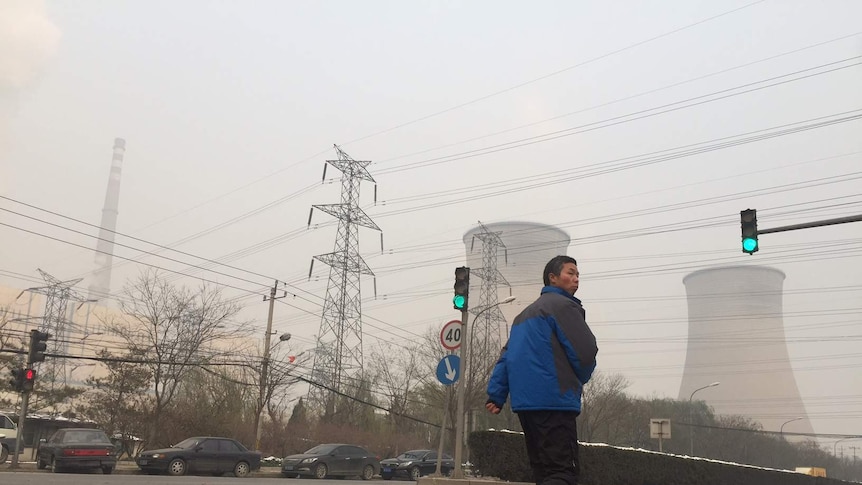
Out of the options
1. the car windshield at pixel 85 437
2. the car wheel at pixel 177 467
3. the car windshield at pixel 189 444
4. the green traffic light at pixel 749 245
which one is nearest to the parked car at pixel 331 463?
the car windshield at pixel 189 444

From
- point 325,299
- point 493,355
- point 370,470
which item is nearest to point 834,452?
point 493,355

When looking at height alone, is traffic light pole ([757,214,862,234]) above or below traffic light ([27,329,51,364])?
above

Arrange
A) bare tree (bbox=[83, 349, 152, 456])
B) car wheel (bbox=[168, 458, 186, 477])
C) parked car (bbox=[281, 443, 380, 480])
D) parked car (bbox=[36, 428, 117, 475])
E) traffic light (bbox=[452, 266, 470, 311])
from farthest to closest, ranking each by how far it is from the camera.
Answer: bare tree (bbox=[83, 349, 152, 456]), parked car (bbox=[281, 443, 380, 480]), car wheel (bbox=[168, 458, 186, 477]), parked car (bbox=[36, 428, 117, 475]), traffic light (bbox=[452, 266, 470, 311])

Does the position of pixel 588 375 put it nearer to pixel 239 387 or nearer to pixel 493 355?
pixel 239 387

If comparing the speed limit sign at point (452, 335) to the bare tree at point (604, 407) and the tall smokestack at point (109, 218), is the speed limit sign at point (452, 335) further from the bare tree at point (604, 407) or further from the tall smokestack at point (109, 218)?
the tall smokestack at point (109, 218)

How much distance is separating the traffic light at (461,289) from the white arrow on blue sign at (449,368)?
143 centimetres

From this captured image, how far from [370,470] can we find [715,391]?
50145mm

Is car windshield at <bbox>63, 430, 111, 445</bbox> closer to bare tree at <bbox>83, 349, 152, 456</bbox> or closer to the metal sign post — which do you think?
bare tree at <bbox>83, 349, 152, 456</bbox>

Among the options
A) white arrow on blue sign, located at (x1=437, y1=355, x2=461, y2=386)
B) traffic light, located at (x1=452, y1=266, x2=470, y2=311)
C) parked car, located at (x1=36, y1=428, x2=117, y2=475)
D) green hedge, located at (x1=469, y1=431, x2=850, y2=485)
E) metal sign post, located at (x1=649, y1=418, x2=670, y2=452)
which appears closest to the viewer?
green hedge, located at (x1=469, y1=431, x2=850, y2=485)

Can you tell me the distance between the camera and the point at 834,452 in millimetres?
100125

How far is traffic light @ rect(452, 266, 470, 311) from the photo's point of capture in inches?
617

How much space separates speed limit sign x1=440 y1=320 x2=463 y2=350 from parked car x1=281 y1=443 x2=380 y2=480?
14.8 meters

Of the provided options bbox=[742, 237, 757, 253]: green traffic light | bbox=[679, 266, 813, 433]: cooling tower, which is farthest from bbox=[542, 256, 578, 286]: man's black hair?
bbox=[679, 266, 813, 433]: cooling tower

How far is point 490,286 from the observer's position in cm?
5778
